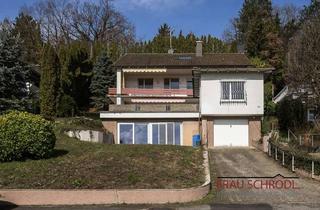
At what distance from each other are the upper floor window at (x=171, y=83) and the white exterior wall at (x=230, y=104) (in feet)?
35.9

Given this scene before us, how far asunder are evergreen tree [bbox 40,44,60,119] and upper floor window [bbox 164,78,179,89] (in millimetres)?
11764

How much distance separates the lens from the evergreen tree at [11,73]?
31812mm

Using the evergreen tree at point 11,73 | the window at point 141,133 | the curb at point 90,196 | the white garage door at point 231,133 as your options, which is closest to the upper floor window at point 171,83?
the window at point 141,133

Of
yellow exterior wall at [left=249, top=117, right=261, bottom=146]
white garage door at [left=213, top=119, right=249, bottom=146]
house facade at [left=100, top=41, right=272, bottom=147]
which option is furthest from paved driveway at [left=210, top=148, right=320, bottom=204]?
house facade at [left=100, top=41, right=272, bottom=147]

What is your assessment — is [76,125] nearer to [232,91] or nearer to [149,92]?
[232,91]

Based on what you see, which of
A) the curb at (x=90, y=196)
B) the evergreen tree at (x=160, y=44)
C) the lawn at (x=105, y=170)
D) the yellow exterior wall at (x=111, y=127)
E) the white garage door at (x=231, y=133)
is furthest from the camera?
the evergreen tree at (x=160, y=44)

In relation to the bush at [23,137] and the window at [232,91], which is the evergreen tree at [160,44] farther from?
the bush at [23,137]

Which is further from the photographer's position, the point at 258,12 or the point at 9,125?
the point at 258,12

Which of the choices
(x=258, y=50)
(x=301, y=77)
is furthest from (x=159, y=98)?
(x=258, y=50)

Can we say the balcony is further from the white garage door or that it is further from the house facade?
the white garage door

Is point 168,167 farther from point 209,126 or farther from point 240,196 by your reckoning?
point 209,126

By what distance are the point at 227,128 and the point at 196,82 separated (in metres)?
4.70

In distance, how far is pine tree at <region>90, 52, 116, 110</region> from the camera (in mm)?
51094

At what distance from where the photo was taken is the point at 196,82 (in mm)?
39062
